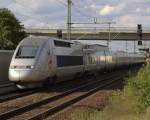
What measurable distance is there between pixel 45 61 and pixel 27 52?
A: 1.23 metres

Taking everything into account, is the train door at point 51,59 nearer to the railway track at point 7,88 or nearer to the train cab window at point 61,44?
the train cab window at point 61,44

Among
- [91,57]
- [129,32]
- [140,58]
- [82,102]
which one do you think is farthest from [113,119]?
[140,58]

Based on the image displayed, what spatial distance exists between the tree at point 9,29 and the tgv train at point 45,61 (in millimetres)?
18794

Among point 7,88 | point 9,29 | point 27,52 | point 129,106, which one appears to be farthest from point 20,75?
point 9,29

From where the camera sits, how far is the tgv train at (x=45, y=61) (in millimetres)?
27328

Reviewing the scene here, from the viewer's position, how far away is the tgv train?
27.3 metres

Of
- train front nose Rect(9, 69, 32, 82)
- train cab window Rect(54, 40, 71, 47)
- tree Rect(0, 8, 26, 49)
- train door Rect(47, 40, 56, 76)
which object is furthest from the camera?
tree Rect(0, 8, 26, 49)

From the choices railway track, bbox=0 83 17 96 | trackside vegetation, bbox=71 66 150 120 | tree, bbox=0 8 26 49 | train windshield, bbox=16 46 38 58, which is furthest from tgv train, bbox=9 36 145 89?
tree, bbox=0 8 26 49

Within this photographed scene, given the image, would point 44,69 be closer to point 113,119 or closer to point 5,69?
point 5,69

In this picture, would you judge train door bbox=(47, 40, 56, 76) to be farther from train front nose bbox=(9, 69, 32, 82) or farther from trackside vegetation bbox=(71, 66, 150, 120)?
trackside vegetation bbox=(71, 66, 150, 120)

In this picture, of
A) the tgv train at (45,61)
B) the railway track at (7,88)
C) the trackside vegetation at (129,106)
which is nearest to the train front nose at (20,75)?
the tgv train at (45,61)

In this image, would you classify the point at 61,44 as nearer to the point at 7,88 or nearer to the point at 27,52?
the point at 27,52

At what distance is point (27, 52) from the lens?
28188mm

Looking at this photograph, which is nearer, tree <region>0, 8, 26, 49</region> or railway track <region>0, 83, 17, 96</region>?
railway track <region>0, 83, 17, 96</region>
